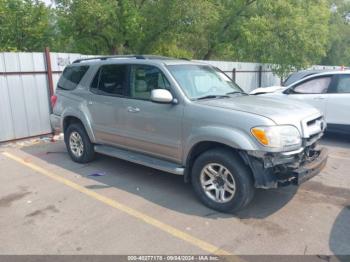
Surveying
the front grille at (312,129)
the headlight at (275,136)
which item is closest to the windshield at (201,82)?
the headlight at (275,136)

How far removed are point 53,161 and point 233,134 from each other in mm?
4038

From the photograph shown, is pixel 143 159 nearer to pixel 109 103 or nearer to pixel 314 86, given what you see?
pixel 109 103

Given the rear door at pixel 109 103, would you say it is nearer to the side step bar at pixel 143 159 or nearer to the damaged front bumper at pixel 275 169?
the side step bar at pixel 143 159

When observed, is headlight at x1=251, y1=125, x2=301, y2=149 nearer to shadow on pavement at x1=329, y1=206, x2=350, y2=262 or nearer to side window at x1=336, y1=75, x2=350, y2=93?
shadow on pavement at x1=329, y1=206, x2=350, y2=262

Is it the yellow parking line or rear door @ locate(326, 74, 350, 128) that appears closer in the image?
the yellow parking line

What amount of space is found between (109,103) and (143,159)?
3.73ft

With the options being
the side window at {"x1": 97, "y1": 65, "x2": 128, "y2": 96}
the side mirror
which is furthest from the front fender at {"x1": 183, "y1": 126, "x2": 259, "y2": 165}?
the side window at {"x1": 97, "y1": 65, "x2": 128, "y2": 96}

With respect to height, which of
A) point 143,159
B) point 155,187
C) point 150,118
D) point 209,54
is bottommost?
point 155,187

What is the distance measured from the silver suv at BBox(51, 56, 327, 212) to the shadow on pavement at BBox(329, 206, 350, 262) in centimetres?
61

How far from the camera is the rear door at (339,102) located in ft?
24.6

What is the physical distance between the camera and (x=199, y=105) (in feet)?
14.1

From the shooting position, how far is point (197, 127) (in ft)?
13.9

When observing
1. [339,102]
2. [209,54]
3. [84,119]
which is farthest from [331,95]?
[209,54]

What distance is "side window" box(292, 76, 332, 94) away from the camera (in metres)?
7.89
